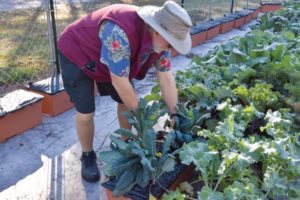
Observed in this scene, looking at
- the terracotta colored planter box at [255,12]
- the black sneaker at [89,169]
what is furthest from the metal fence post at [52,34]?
the terracotta colored planter box at [255,12]

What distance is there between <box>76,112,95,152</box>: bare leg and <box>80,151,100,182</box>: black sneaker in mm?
55

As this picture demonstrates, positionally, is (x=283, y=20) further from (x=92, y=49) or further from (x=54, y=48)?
(x=92, y=49)

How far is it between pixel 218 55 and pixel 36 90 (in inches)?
74.1

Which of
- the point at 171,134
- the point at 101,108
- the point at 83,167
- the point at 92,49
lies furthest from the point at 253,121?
the point at 101,108

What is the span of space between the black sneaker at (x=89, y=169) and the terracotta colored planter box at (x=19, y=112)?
3.07ft

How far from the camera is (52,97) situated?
378 centimetres

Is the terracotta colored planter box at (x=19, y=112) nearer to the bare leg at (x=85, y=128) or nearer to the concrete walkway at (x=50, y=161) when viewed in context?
the concrete walkway at (x=50, y=161)

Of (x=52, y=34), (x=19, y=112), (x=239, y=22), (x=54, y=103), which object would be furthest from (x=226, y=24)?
(x=19, y=112)

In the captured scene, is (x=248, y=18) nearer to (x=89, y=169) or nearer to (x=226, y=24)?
(x=226, y=24)

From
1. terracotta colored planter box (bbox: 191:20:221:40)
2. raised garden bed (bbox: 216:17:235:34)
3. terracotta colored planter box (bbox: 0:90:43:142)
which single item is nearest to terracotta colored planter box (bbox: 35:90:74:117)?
terracotta colored planter box (bbox: 0:90:43:142)

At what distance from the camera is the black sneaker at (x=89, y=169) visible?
2807 mm

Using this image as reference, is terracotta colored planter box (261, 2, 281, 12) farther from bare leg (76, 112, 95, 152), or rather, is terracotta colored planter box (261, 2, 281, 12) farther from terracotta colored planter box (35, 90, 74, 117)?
bare leg (76, 112, 95, 152)

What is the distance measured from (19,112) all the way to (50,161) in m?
0.63

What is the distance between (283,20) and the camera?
192 inches
